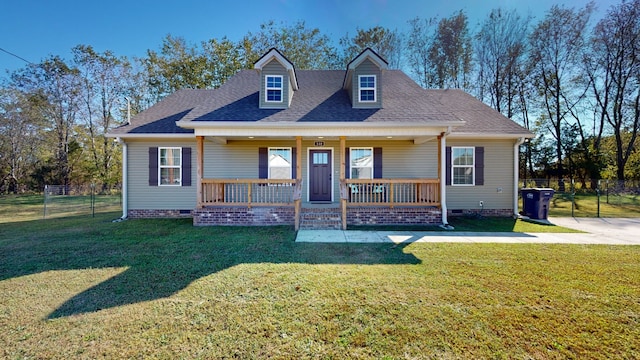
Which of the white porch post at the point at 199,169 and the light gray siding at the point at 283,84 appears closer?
the white porch post at the point at 199,169

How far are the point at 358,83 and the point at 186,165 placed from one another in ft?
23.1

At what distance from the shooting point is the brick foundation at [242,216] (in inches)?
313

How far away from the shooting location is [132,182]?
30.7 ft

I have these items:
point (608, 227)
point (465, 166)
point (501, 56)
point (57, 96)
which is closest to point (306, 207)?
point (465, 166)

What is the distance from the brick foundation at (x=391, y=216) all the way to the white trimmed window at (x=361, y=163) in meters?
1.97

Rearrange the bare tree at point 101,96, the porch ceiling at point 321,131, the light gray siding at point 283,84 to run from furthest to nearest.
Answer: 1. the bare tree at point 101,96
2. the light gray siding at point 283,84
3. the porch ceiling at point 321,131

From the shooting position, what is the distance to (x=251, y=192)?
837 centimetres

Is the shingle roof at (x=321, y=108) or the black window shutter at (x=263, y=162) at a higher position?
the shingle roof at (x=321, y=108)

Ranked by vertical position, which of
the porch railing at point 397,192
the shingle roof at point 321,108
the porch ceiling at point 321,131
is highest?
the shingle roof at point 321,108

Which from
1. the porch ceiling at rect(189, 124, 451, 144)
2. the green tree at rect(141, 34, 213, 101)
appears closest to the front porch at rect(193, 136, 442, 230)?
the porch ceiling at rect(189, 124, 451, 144)

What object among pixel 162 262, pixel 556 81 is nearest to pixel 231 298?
pixel 162 262

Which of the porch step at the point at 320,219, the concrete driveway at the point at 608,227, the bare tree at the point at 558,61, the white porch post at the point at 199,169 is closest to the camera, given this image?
the concrete driveway at the point at 608,227

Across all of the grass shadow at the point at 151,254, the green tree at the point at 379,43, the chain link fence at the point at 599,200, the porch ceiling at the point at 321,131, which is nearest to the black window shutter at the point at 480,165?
the porch ceiling at the point at 321,131

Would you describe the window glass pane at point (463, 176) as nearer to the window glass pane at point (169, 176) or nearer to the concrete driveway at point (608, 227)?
the concrete driveway at point (608, 227)
